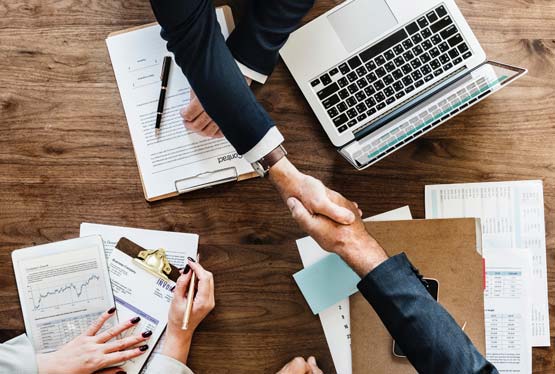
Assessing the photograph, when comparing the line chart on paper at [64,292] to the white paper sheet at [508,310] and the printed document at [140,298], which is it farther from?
the white paper sheet at [508,310]

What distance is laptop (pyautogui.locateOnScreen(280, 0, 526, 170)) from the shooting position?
1.28m

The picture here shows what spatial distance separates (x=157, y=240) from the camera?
4.50ft

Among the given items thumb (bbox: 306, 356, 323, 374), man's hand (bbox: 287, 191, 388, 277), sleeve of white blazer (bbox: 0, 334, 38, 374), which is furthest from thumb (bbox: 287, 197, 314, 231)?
sleeve of white blazer (bbox: 0, 334, 38, 374)

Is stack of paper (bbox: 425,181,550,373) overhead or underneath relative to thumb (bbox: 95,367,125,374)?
underneath

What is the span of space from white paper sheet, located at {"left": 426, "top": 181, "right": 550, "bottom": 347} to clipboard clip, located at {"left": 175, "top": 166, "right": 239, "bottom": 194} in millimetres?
434

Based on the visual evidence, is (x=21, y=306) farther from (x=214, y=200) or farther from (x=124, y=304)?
(x=214, y=200)

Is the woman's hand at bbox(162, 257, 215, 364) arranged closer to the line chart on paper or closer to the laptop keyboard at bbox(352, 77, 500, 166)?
the line chart on paper

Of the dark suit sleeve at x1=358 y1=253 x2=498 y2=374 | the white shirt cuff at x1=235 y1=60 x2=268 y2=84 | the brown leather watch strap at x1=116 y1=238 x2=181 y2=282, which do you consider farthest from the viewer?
the brown leather watch strap at x1=116 y1=238 x2=181 y2=282

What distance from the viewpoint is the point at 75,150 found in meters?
1.38

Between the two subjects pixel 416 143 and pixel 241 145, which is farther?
pixel 416 143

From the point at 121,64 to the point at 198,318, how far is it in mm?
585

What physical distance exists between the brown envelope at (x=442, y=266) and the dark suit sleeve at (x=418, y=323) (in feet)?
0.58

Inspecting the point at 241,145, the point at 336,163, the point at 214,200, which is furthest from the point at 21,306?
the point at 336,163

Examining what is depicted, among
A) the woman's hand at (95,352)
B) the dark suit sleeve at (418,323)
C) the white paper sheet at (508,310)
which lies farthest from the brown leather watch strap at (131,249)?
the white paper sheet at (508,310)
